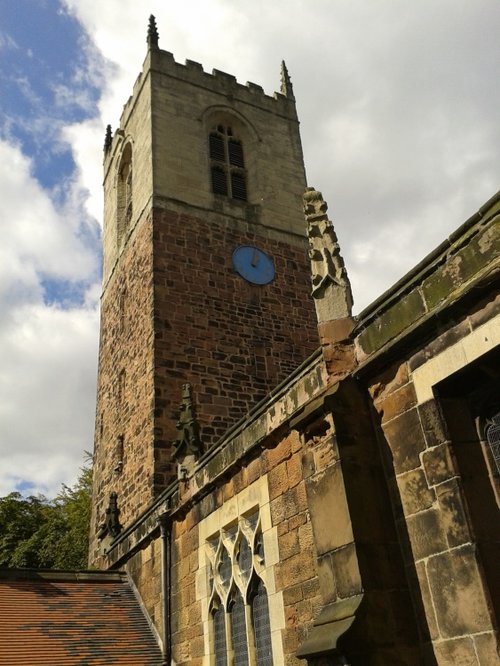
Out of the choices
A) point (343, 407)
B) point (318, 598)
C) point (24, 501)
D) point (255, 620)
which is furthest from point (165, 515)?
point (24, 501)

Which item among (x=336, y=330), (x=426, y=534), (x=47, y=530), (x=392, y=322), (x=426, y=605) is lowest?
(x=426, y=605)

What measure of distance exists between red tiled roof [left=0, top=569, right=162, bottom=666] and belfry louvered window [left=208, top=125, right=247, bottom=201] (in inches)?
433

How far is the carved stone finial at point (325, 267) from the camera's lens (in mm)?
6598

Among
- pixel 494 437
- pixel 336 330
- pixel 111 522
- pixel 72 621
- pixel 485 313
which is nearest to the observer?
pixel 485 313

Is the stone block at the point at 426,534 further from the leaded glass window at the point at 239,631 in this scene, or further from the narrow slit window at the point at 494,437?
the leaded glass window at the point at 239,631

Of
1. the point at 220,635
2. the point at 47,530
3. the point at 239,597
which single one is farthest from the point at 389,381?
the point at 47,530

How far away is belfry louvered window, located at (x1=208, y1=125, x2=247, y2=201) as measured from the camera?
18.7 metres

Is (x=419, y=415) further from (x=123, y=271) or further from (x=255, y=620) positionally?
(x=123, y=271)

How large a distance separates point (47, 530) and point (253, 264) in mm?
16088

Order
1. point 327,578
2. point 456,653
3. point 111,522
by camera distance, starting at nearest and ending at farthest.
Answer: point 456,653, point 327,578, point 111,522

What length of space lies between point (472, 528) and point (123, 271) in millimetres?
14658

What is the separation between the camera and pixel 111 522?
47.4 feet

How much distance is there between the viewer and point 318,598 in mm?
6125

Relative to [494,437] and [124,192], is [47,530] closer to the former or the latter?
[124,192]
